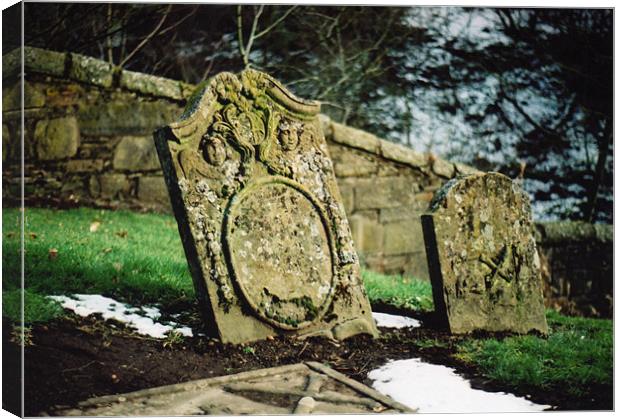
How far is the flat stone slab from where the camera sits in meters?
2.93

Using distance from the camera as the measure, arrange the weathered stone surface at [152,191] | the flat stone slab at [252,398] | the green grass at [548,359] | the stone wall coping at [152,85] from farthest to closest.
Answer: the weathered stone surface at [152,191] → the stone wall coping at [152,85] → the green grass at [548,359] → the flat stone slab at [252,398]

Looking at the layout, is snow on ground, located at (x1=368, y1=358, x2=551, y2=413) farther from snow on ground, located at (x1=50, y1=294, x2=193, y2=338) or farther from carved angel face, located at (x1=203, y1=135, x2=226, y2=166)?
carved angel face, located at (x1=203, y1=135, x2=226, y2=166)

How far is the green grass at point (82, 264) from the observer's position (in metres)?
3.19

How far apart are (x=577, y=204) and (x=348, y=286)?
3232 mm

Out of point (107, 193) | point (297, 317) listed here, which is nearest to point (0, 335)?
point (297, 317)

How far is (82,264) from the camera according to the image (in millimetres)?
4410

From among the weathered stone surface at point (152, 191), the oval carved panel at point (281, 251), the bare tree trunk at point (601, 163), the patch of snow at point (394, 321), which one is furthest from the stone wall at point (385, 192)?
the oval carved panel at point (281, 251)

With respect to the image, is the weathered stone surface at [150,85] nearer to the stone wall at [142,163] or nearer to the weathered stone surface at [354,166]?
the stone wall at [142,163]

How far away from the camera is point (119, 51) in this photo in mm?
7398

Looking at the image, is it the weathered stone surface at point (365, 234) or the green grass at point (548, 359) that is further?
the weathered stone surface at point (365, 234)

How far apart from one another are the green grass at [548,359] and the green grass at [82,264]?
73.1 inches

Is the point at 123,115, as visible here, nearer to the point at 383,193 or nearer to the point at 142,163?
the point at 142,163

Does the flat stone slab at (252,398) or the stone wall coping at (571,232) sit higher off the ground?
the stone wall coping at (571,232)

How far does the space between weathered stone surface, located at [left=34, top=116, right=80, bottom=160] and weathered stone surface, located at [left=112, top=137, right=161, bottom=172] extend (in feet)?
1.34
